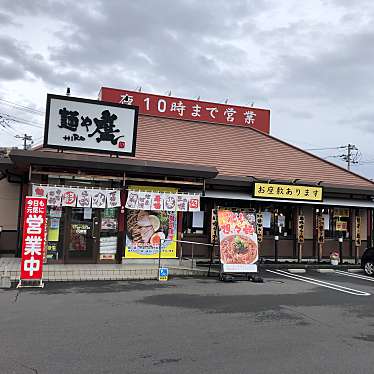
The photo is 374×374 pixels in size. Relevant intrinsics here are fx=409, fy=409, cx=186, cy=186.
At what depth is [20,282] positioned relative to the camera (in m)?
10.3

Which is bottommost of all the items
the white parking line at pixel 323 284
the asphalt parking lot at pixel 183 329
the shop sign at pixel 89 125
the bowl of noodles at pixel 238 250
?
the asphalt parking lot at pixel 183 329

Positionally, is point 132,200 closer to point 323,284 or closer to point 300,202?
point 323,284

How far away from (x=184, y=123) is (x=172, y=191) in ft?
20.3

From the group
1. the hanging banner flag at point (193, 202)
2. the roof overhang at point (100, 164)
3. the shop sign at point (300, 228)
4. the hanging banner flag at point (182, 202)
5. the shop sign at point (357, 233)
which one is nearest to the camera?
the roof overhang at point (100, 164)

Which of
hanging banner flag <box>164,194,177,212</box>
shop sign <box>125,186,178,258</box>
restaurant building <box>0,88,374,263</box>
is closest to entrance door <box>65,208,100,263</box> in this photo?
restaurant building <box>0,88,374,263</box>

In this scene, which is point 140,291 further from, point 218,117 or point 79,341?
point 218,117

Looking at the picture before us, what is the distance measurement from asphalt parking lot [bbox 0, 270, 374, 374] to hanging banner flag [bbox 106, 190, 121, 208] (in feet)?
9.54

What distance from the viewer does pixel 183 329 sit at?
6.77 meters

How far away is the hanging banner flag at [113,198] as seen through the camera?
13156 millimetres

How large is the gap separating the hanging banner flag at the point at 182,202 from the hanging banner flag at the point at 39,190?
429 cm

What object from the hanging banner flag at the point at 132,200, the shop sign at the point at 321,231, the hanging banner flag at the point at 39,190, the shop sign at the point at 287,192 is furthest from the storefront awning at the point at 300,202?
the hanging banner flag at the point at 39,190

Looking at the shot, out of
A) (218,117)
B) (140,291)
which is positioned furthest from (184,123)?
(140,291)

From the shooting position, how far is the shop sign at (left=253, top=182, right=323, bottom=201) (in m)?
15.9

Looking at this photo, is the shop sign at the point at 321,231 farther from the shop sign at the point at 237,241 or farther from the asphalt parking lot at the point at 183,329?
the asphalt parking lot at the point at 183,329
